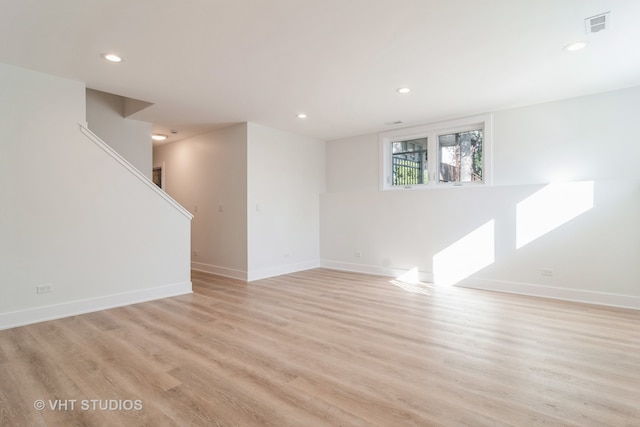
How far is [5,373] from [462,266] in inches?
205

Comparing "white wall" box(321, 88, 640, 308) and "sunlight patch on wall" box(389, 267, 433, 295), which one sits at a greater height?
"white wall" box(321, 88, 640, 308)

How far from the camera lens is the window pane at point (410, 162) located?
5.59 meters

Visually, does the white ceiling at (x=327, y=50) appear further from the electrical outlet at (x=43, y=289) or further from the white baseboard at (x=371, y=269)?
the white baseboard at (x=371, y=269)

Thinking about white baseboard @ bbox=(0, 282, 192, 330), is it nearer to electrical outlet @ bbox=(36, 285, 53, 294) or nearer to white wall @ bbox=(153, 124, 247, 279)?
electrical outlet @ bbox=(36, 285, 53, 294)

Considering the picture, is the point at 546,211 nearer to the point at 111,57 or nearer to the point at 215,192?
the point at 215,192

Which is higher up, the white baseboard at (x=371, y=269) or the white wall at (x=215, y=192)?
the white wall at (x=215, y=192)

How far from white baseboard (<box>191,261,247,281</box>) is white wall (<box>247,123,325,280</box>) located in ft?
0.68

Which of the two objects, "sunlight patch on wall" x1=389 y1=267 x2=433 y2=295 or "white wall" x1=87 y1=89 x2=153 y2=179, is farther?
"white wall" x1=87 y1=89 x2=153 y2=179

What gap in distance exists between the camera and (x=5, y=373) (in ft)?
7.49

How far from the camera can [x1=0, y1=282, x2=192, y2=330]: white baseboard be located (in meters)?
3.23

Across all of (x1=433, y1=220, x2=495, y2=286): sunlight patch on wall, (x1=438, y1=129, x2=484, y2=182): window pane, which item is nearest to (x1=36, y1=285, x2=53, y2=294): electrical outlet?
(x1=433, y1=220, x2=495, y2=286): sunlight patch on wall

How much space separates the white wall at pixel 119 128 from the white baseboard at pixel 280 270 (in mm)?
2535

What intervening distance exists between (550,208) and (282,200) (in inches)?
163

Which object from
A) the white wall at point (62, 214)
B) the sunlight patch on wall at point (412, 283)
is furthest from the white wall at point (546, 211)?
the white wall at point (62, 214)
